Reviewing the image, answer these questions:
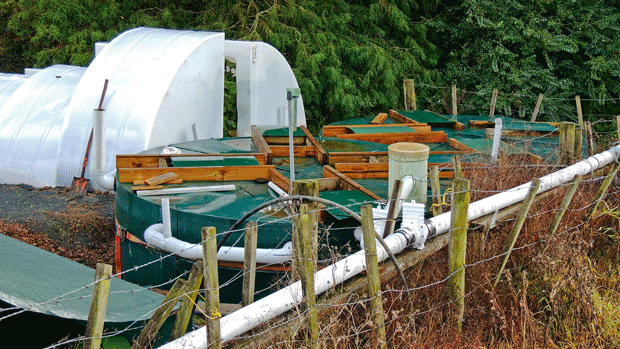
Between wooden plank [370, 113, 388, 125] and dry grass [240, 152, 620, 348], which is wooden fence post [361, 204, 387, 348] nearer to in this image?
dry grass [240, 152, 620, 348]

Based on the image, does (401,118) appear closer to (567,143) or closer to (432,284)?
(567,143)

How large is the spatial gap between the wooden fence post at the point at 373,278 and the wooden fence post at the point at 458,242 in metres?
0.90

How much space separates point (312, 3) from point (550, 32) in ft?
22.6

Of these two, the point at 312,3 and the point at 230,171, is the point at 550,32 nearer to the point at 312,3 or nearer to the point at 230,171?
the point at 312,3

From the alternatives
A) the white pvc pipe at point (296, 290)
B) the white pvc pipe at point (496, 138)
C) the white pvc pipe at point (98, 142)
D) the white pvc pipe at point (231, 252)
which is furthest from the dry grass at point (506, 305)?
the white pvc pipe at point (98, 142)

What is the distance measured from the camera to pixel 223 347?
386 centimetres

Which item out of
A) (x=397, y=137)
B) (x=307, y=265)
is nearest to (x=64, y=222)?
(x=397, y=137)

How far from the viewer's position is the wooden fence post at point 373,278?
419 cm

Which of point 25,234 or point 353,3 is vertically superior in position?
point 353,3

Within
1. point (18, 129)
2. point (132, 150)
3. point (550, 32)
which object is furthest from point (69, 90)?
point (550, 32)

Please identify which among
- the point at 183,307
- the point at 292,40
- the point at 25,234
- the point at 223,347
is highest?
the point at 292,40

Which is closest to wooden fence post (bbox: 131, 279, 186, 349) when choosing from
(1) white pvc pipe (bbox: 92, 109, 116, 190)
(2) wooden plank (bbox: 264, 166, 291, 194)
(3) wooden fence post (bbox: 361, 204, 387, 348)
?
(3) wooden fence post (bbox: 361, 204, 387, 348)

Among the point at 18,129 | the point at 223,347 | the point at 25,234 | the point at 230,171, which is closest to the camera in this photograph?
the point at 223,347

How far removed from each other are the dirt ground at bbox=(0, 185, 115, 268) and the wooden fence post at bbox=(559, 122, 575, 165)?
6.52 m
